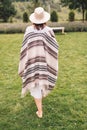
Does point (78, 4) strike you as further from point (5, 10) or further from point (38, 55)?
point (38, 55)

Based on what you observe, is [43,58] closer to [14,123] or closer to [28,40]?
[28,40]

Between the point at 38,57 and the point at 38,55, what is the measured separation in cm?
4

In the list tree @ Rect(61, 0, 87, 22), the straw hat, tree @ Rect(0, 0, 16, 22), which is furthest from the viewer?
tree @ Rect(0, 0, 16, 22)

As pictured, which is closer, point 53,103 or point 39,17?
point 39,17

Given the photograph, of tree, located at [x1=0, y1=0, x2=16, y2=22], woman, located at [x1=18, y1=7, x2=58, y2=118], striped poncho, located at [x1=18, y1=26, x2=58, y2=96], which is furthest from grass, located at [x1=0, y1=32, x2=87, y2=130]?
tree, located at [x1=0, y1=0, x2=16, y2=22]

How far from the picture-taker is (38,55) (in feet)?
23.4

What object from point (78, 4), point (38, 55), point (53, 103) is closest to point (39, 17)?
point (38, 55)

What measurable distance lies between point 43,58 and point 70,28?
20.2 metres

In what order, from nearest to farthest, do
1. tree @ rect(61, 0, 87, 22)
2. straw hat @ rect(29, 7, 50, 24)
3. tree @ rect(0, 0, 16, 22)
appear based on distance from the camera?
straw hat @ rect(29, 7, 50, 24) < tree @ rect(61, 0, 87, 22) < tree @ rect(0, 0, 16, 22)

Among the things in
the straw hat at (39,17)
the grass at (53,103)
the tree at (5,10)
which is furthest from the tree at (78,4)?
the straw hat at (39,17)

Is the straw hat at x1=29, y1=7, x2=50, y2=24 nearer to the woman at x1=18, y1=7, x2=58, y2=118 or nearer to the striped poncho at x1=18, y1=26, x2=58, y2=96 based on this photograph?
the woman at x1=18, y1=7, x2=58, y2=118

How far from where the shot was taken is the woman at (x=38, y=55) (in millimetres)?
7078

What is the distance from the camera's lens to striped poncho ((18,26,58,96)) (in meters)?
7.09

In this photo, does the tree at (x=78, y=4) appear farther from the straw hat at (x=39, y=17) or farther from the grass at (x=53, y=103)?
the straw hat at (x=39, y=17)
